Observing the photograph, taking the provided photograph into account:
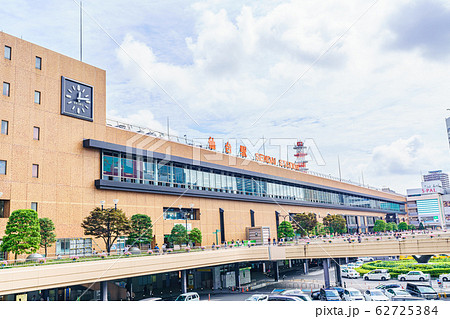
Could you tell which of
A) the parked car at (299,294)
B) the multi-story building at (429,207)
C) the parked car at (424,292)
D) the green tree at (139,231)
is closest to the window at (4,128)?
the green tree at (139,231)

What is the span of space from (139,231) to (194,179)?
51.7 feet

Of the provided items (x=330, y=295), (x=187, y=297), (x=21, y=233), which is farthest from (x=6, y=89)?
(x=330, y=295)

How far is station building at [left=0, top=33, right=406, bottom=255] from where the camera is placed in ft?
109

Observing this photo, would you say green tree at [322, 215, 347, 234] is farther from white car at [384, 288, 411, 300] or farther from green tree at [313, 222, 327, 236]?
white car at [384, 288, 411, 300]

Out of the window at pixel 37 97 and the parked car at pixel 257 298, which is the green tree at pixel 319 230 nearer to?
the parked car at pixel 257 298

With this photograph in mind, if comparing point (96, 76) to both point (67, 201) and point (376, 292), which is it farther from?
point (376, 292)

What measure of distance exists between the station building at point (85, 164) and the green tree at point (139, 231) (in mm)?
3639

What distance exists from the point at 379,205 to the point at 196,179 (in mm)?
82807

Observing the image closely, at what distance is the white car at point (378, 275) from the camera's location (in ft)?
165

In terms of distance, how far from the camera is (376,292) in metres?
32.3

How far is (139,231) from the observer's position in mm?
38062

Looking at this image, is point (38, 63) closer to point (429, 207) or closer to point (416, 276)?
point (416, 276)

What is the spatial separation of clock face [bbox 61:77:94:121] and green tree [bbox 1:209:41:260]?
13271 mm

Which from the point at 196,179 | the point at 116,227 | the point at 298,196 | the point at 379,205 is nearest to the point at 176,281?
the point at 196,179
